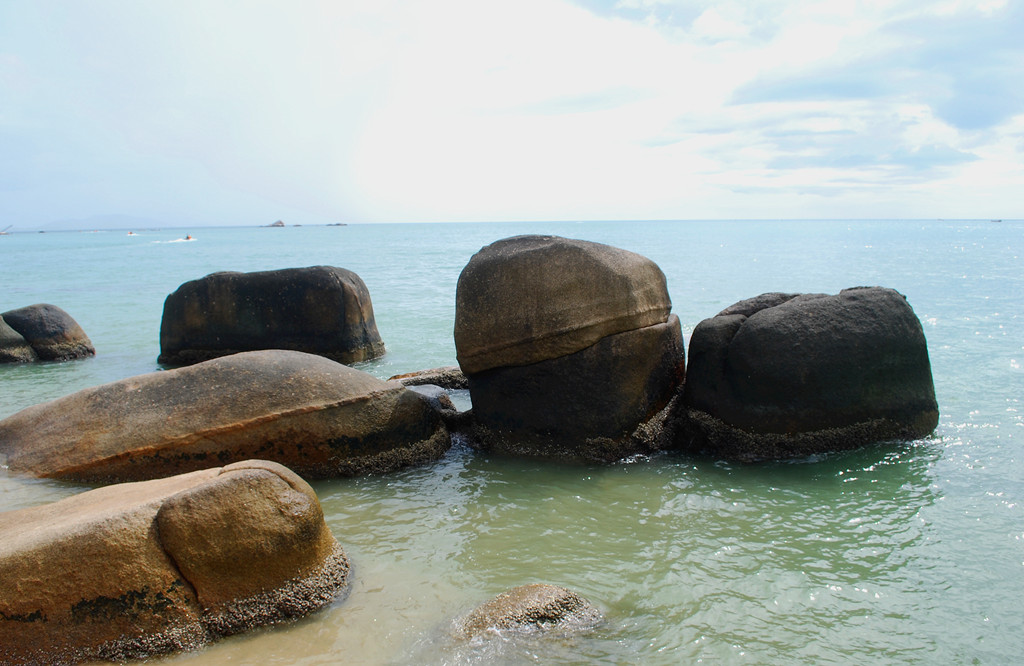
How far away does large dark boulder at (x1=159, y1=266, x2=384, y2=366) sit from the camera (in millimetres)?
12203

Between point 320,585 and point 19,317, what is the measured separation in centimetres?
1249

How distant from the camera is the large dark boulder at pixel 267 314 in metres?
12.2

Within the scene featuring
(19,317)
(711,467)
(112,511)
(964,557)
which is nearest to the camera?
(112,511)

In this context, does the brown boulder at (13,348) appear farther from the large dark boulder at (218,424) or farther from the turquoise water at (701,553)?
the turquoise water at (701,553)

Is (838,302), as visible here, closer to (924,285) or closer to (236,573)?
(236,573)

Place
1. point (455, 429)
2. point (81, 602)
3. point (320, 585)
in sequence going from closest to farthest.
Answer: point (81, 602) < point (320, 585) < point (455, 429)

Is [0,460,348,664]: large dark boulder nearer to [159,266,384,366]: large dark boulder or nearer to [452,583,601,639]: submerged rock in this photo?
[452,583,601,639]: submerged rock

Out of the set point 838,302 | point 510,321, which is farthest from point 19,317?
point 838,302

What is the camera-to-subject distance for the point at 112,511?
3.99m

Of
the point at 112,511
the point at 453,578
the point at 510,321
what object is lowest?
the point at 453,578

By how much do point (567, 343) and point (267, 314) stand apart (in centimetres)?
734

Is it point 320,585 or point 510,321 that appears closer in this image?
point 320,585

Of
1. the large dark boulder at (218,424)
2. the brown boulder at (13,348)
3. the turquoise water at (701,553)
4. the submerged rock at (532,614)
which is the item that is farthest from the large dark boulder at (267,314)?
the submerged rock at (532,614)

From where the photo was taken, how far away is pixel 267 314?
12.2 metres
